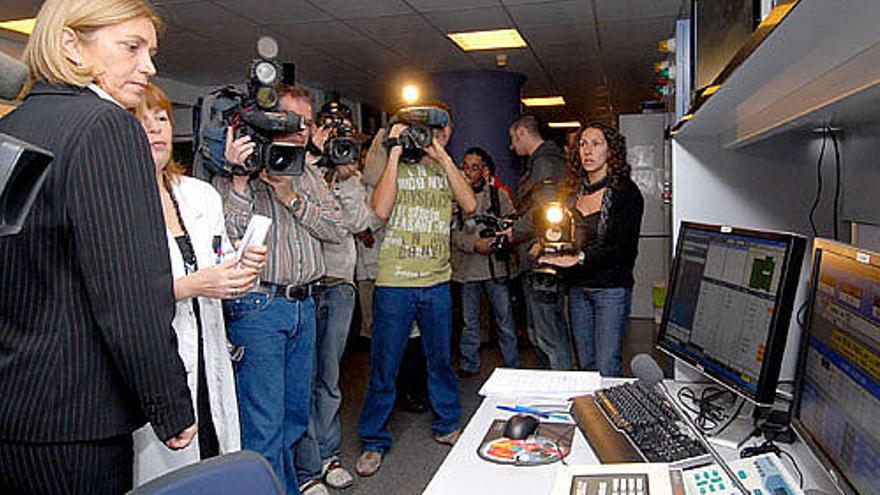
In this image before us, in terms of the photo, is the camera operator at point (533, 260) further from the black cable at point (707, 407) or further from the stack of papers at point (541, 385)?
the black cable at point (707, 407)

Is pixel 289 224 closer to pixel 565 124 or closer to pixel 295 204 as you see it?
pixel 295 204

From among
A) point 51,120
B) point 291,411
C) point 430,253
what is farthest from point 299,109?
point 51,120

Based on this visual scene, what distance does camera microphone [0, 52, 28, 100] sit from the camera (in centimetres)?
42

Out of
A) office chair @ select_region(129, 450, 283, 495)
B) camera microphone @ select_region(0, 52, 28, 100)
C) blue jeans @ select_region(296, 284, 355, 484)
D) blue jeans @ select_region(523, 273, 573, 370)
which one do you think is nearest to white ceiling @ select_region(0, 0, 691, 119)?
blue jeans @ select_region(523, 273, 573, 370)

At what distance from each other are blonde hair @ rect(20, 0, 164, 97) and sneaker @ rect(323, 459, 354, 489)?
6.31 ft

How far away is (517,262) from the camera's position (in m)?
4.30

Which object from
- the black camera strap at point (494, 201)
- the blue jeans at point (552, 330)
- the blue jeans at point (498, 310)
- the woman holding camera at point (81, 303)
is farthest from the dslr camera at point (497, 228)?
the woman holding camera at point (81, 303)

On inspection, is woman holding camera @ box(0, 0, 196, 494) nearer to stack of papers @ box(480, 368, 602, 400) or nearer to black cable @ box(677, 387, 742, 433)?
stack of papers @ box(480, 368, 602, 400)

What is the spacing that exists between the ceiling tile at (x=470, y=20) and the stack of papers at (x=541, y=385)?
3136 millimetres

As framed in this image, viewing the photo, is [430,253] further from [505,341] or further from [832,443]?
[832,443]

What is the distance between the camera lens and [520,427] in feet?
4.81

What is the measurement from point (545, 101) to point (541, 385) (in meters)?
7.77

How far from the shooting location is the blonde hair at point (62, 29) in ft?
4.36

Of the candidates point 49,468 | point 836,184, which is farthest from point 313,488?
point 836,184
